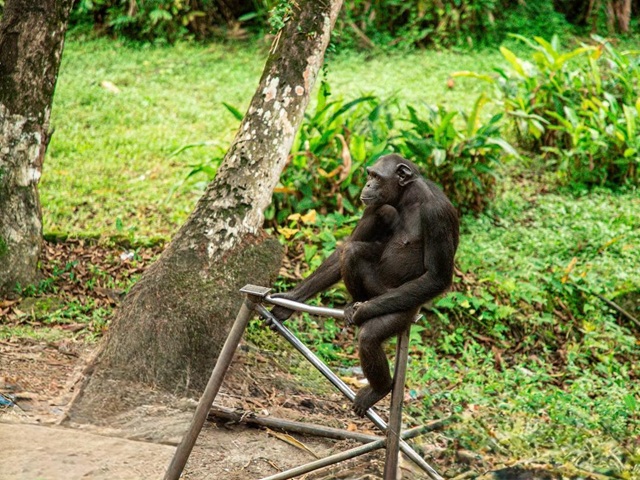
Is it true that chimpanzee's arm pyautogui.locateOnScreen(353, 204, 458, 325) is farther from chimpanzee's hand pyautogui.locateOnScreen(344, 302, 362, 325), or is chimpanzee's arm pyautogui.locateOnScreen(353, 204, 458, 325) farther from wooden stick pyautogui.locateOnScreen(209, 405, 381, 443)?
wooden stick pyautogui.locateOnScreen(209, 405, 381, 443)

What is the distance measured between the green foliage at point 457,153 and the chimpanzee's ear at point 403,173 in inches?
124

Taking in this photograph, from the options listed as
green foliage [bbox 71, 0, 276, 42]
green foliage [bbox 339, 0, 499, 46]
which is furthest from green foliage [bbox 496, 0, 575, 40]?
green foliage [bbox 71, 0, 276, 42]

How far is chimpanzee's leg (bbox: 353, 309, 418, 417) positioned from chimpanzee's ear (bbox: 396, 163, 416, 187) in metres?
0.67

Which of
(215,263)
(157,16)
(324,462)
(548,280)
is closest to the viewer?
(324,462)

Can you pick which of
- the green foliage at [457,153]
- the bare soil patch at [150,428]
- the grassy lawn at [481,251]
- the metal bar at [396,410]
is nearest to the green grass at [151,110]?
the grassy lawn at [481,251]

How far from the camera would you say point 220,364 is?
3588mm

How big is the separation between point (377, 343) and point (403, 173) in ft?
2.88

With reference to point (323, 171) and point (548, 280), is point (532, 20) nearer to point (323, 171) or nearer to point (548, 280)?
point (323, 171)

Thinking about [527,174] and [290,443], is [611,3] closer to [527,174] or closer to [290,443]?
[527,174]

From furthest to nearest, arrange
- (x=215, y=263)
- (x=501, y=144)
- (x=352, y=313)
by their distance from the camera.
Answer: (x=501, y=144) < (x=215, y=263) < (x=352, y=313)

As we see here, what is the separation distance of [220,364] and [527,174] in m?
5.74

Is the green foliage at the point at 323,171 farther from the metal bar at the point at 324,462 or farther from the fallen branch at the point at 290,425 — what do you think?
the metal bar at the point at 324,462

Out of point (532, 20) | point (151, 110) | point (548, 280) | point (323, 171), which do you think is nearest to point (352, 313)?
point (548, 280)

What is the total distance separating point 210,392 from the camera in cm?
359
